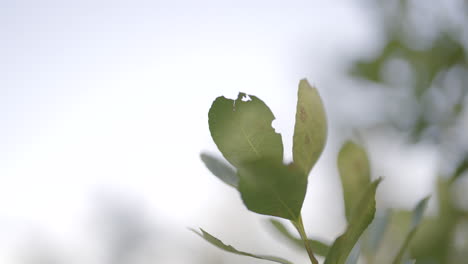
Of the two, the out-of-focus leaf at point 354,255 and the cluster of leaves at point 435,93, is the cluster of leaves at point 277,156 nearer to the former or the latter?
the out-of-focus leaf at point 354,255

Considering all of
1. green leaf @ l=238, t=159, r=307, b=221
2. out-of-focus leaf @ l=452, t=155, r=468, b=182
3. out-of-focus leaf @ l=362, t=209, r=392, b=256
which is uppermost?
green leaf @ l=238, t=159, r=307, b=221

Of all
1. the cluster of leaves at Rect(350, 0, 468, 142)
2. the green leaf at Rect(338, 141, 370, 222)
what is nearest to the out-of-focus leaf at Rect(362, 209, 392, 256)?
the green leaf at Rect(338, 141, 370, 222)

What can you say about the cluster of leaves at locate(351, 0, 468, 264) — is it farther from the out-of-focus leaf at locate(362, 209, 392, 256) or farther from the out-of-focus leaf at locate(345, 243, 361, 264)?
the out-of-focus leaf at locate(345, 243, 361, 264)

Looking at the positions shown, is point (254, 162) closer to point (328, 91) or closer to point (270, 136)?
point (270, 136)

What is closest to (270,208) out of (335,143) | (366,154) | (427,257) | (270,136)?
(270,136)

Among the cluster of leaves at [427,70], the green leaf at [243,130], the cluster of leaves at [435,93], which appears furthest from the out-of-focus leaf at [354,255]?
the cluster of leaves at [427,70]

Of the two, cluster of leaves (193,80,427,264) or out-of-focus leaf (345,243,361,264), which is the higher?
cluster of leaves (193,80,427,264)
